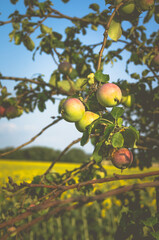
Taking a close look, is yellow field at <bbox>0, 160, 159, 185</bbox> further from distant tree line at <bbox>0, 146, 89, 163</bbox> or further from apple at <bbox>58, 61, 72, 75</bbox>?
distant tree line at <bbox>0, 146, 89, 163</bbox>

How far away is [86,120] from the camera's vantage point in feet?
2.62

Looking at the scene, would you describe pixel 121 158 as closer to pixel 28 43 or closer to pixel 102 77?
pixel 102 77

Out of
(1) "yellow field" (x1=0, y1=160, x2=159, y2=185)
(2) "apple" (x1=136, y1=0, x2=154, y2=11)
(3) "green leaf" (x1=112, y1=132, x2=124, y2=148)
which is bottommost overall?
(1) "yellow field" (x1=0, y1=160, x2=159, y2=185)

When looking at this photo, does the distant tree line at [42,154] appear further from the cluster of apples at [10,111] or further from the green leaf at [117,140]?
the green leaf at [117,140]

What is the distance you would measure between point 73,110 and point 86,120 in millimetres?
67

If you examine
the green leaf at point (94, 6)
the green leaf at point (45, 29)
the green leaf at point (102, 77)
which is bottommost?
the green leaf at point (102, 77)

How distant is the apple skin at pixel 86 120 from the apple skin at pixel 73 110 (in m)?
0.02

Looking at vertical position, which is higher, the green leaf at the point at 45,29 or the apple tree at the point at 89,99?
the green leaf at the point at 45,29

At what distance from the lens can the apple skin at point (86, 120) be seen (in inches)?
31.4

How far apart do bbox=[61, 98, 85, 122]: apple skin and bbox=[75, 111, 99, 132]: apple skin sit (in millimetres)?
17

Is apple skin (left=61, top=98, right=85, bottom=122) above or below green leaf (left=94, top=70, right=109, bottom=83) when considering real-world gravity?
below

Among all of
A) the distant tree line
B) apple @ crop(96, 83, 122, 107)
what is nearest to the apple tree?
apple @ crop(96, 83, 122, 107)

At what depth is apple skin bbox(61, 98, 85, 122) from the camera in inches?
30.8

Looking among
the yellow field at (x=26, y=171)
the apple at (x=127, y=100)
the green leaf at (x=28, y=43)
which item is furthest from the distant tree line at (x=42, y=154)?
the apple at (x=127, y=100)
